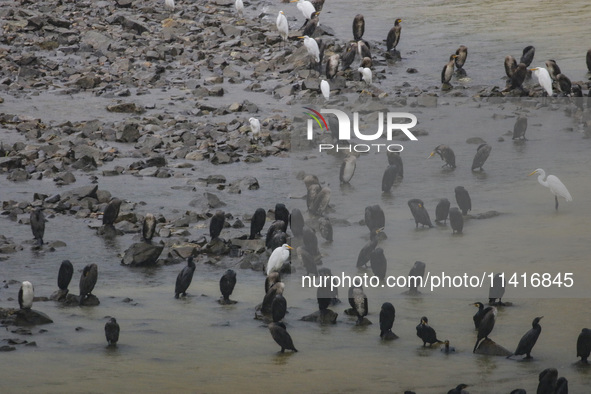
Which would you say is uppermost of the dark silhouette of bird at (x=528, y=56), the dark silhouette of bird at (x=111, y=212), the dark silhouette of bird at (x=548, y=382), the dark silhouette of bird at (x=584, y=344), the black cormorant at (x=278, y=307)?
the dark silhouette of bird at (x=528, y=56)

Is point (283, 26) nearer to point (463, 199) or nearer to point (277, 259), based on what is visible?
point (463, 199)

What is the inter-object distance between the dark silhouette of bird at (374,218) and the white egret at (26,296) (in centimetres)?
454

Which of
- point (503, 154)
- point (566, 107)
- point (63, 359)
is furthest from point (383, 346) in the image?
point (566, 107)

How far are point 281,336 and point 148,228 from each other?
3.56 metres

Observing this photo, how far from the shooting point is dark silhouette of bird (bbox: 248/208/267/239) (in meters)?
12.4

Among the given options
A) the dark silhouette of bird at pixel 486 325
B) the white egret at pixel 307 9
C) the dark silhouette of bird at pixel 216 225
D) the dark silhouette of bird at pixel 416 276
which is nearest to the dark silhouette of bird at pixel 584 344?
the dark silhouette of bird at pixel 486 325

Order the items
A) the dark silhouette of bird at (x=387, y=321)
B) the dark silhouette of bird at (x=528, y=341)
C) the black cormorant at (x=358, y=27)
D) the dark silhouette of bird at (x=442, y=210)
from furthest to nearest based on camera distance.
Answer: the black cormorant at (x=358, y=27), the dark silhouette of bird at (x=442, y=210), the dark silhouette of bird at (x=387, y=321), the dark silhouette of bird at (x=528, y=341)

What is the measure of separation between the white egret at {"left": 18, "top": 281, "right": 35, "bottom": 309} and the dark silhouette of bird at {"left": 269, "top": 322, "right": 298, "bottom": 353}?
242 cm

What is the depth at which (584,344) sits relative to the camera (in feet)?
29.3

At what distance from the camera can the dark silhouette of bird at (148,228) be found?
1212cm

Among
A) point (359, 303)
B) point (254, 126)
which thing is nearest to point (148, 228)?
point (359, 303)

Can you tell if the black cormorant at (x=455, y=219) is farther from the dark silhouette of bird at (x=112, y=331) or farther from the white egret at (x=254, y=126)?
the dark silhouette of bird at (x=112, y=331)

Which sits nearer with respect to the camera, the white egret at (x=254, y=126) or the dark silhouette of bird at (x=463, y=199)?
the dark silhouette of bird at (x=463, y=199)

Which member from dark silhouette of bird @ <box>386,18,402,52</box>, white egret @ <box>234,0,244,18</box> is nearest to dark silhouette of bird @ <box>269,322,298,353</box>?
dark silhouette of bird @ <box>386,18,402,52</box>
